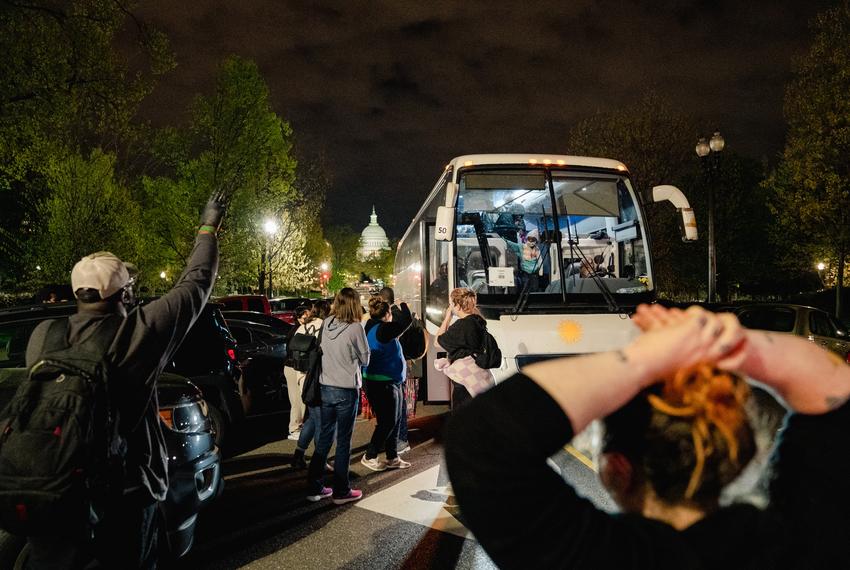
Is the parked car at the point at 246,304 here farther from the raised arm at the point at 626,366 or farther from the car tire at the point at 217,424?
the raised arm at the point at 626,366

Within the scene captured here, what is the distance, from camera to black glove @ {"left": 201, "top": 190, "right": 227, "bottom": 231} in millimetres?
3083

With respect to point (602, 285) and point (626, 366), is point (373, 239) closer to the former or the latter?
point (602, 285)

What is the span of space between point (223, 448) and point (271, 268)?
27.5 m

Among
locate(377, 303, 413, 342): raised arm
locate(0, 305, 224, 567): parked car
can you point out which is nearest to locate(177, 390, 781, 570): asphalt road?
locate(0, 305, 224, 567): parked car

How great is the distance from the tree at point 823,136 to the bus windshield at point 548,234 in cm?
1786

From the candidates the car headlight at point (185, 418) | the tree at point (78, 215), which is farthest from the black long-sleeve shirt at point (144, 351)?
the tree at point (78, 215)

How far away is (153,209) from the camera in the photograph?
28.9m

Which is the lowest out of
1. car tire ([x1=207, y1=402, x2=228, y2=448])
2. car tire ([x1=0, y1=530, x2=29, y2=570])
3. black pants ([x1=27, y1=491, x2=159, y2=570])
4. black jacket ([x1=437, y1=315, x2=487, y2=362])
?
car tire ([x1=207, y1=402, x2=228, y2=448])

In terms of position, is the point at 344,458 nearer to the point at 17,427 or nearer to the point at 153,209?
the point at 17,427

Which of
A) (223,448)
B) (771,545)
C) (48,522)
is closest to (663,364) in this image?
(771,545)

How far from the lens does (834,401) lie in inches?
47.2

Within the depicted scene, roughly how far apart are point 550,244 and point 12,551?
6.27 m

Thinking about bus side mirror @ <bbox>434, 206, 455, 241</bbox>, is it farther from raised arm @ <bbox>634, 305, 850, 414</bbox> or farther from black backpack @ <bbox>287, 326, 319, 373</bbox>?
raised arm @ <bbox>634, 305, 850, 414</bbox>

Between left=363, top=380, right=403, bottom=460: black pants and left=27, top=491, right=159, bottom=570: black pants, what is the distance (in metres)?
3.71
